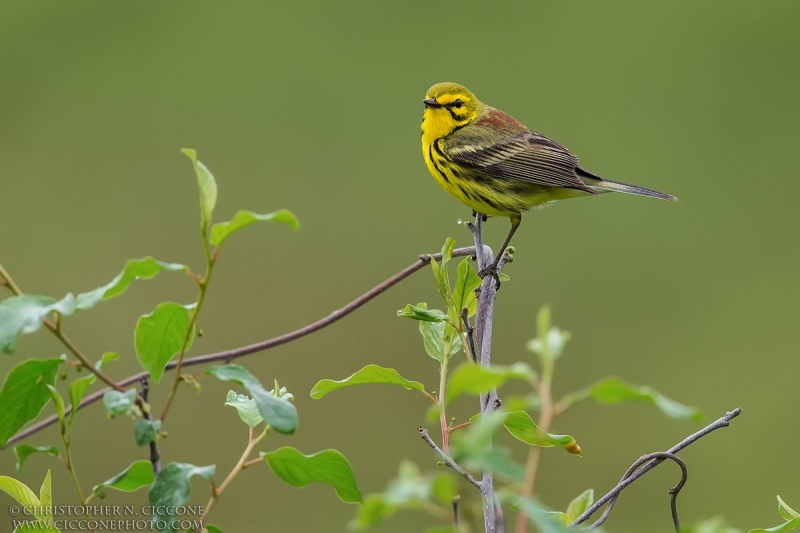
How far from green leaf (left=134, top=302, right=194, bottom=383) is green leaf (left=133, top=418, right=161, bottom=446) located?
4.0 inches

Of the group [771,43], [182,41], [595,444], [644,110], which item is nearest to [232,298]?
[595,444]

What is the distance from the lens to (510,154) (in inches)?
144

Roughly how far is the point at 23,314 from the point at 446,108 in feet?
9.71

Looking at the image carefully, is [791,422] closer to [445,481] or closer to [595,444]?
[595,444]

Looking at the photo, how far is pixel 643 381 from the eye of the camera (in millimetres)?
6711

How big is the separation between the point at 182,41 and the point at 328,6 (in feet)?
4.72

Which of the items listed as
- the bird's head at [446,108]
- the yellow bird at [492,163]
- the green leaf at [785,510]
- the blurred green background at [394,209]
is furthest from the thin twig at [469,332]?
the blurred green background at [394,209]

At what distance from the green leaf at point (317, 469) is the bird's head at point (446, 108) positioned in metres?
2.75

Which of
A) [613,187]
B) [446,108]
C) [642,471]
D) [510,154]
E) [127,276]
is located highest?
[127,276]

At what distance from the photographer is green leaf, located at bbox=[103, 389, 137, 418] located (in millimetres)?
849

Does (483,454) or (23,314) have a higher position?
(23,314)

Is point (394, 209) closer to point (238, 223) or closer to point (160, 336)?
point (160, 336)

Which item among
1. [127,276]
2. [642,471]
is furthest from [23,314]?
[642,471]

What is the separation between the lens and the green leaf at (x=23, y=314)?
0.82m
